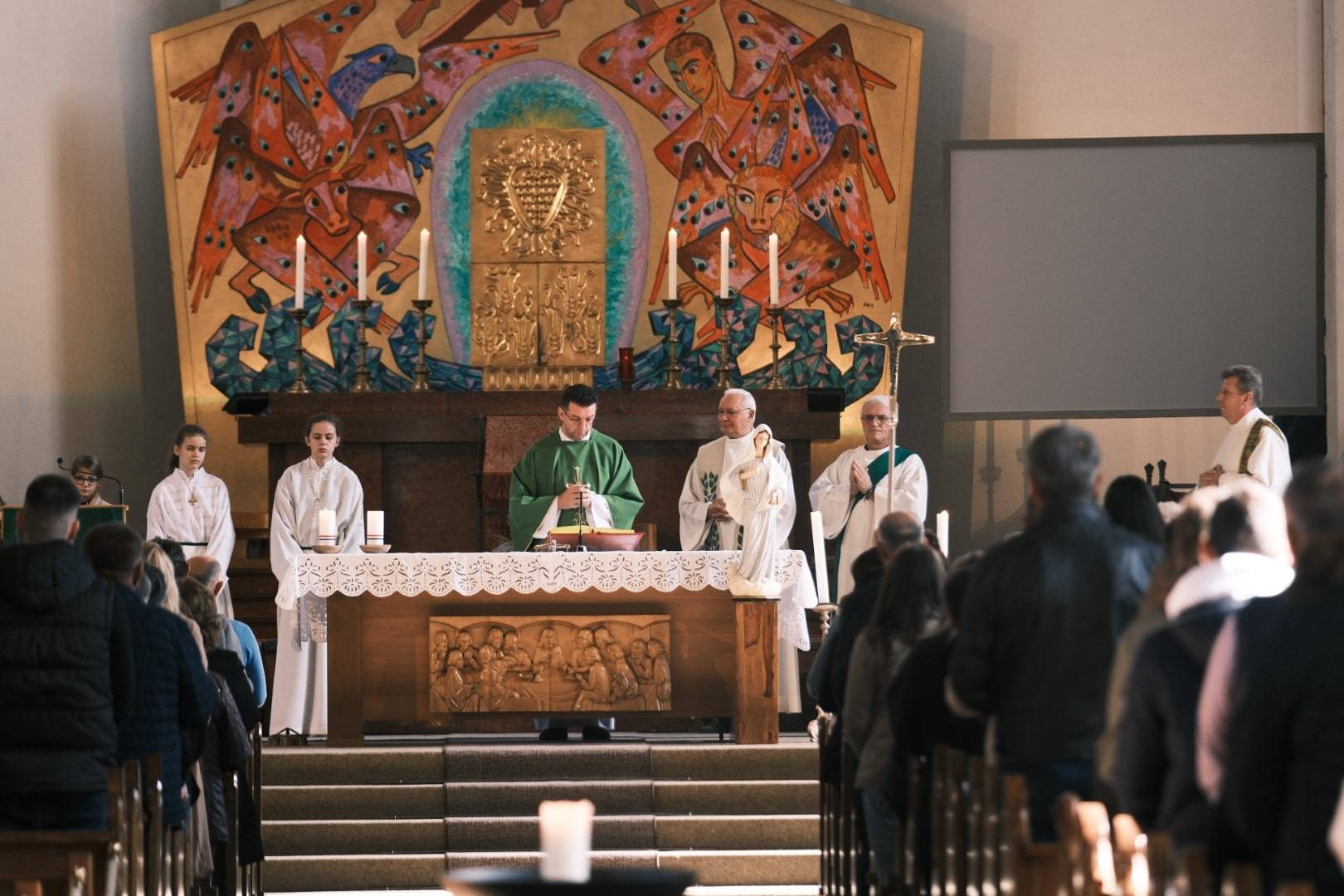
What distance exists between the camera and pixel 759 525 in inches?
359

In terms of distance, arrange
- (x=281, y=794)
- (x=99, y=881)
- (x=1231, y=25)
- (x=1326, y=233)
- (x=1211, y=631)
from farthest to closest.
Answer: (x=1231, y=25) < (x=1326, y=233) < (x=281, y=794) < (x=99, y=881) < (x=1211, y=631)

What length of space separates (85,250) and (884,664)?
8971 millimetres

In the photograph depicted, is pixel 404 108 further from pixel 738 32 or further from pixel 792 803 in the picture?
pixel 792 803

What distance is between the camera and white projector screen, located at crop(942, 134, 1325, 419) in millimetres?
11383

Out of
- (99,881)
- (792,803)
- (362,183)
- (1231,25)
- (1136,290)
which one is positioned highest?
(1231,25)

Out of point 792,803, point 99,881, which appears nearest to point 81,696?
point 99,881

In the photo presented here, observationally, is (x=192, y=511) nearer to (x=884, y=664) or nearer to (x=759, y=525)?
(x=759, y=525)

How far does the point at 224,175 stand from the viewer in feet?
43.9

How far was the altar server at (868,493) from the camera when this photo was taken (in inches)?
419

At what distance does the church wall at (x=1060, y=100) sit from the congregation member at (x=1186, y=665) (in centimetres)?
911

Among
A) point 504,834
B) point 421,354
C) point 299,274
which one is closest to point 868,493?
point 504,834

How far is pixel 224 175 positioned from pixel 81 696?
8.60 m

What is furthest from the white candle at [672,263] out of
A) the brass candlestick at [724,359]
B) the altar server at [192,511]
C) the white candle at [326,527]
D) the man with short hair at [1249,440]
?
the man with short hair at [1249,440]

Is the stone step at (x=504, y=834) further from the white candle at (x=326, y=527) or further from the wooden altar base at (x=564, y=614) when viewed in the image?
the white candle at (x=326, y=527)
